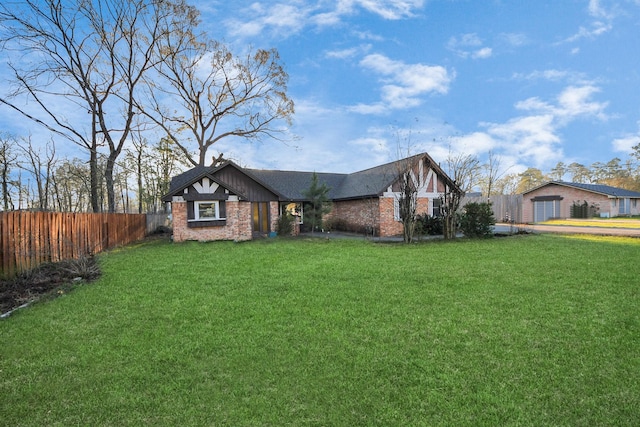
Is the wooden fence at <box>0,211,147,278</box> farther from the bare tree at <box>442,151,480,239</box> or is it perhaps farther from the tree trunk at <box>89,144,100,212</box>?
the bare tree at <box>442,151,480,239</box>

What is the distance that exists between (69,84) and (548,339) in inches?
1027

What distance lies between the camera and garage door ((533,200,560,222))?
28547 millimetres

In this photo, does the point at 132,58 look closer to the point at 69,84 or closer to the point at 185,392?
the point at 69,84

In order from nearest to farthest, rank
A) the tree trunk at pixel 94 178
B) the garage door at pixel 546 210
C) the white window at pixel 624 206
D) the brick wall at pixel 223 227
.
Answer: the brick wall at pixel 223 227
the tree trunk at pixel 94 178
the garage door at pixel 546 210
the white window at pixel 624 206

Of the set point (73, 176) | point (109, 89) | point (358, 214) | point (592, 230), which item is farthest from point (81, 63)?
point (592, 230)

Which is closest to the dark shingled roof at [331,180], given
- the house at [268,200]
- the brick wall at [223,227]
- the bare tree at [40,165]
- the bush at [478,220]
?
the house at [268,200]

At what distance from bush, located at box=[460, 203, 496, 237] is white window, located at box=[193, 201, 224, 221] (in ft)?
40.2

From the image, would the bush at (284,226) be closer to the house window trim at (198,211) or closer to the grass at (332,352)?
the house window trim at (198,211)

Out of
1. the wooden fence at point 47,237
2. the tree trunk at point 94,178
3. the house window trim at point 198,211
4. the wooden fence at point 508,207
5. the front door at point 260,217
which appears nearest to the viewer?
the wooden fence at point 47,237

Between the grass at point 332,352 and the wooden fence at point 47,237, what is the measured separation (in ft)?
9.35

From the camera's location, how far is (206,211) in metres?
15.6

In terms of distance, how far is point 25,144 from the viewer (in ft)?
65.5

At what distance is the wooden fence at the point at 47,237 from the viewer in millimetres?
7758

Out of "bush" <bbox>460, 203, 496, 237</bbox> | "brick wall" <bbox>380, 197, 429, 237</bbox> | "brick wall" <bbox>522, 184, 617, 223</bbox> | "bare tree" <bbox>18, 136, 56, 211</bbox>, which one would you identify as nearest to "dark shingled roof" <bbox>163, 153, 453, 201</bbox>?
"brick wall" <bbox>380, 197, 429, 237</bbox>
